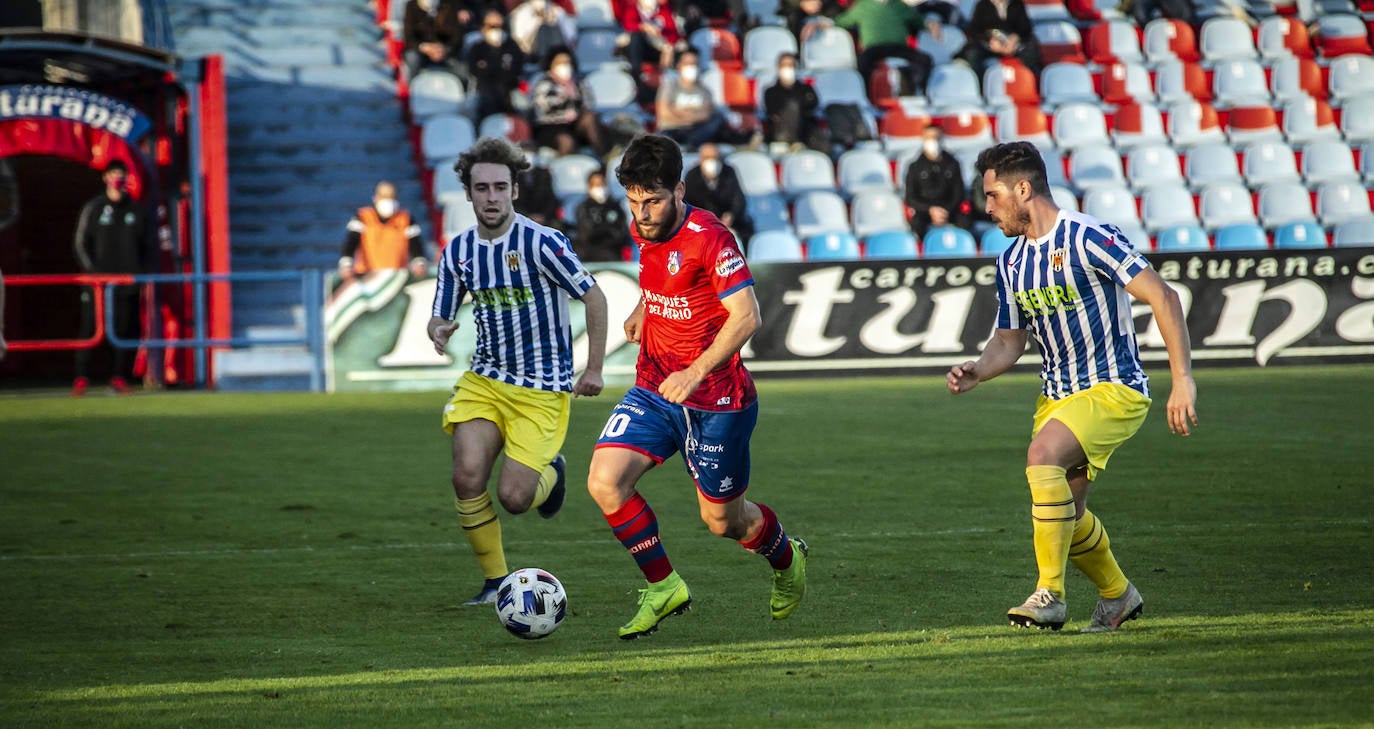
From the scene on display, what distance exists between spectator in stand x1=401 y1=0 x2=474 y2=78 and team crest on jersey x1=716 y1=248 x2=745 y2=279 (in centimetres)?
1457

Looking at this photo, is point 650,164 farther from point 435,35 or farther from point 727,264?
point 435,35

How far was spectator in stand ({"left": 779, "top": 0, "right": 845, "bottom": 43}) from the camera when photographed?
20953 millimetres

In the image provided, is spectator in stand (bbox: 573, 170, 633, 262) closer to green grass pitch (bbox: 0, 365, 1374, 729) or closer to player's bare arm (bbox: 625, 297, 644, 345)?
green grass pitch (bbox: 0, 365, 1374, 729)

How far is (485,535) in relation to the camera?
21.2ft

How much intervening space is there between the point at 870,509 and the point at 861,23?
13.2m

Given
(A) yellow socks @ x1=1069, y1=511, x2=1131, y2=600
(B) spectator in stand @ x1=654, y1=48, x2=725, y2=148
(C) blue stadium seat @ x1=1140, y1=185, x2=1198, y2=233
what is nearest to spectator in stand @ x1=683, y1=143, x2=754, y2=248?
(B) spectator in stand @ x1=654, y1=48, x2=725, y2=148

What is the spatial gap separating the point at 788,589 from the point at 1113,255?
5.48 ft

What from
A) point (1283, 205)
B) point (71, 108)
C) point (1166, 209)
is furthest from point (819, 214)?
point (71, 108)

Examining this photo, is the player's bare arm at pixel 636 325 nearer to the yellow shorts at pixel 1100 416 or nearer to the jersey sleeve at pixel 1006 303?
the jersey sleeve at pixel 1006 303

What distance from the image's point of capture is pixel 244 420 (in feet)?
44.6

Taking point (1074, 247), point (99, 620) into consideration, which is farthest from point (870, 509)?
point (99, 620)

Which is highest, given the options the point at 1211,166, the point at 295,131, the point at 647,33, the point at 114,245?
the point at 647,33

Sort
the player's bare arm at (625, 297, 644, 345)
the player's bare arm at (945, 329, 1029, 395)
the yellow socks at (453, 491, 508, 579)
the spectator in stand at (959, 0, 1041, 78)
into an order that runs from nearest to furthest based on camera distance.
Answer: the player's bare arm at (945, 329, 1029, 395)
the player's bare arm at (625, 297, 644, 345)
the yellow socks at (453, 491, 508, 579)
the spectator in stand at (959, 0, 1041, 78)

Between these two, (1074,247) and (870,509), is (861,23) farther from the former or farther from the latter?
(1074,247)
